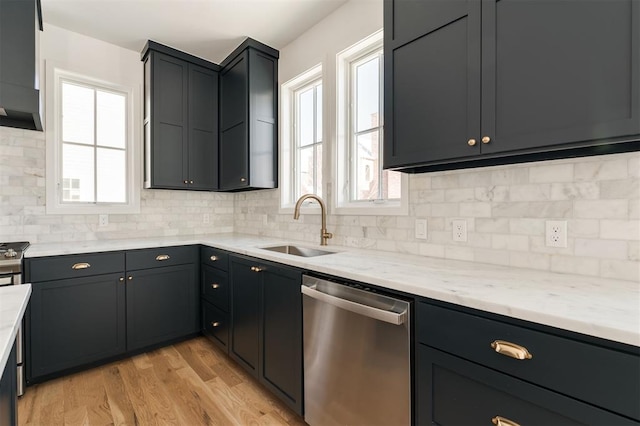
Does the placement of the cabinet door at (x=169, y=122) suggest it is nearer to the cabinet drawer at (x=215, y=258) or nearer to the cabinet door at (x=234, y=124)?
the cabinet door at (x=234, y=124)

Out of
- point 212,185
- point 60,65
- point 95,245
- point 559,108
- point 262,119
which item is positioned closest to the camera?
point 559,108

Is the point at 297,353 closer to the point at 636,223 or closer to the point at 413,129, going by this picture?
the point at 413,129

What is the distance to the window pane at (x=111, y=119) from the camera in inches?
115

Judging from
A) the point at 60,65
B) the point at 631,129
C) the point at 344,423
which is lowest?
the point at 344,423

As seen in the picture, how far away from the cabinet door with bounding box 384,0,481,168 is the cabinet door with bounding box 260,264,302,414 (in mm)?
895

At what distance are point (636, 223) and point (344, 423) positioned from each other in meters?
1.48

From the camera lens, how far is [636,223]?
3.83 ft

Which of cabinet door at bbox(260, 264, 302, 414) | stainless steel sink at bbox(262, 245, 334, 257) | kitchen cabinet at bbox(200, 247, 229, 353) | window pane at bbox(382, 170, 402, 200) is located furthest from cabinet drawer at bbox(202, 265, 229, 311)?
window pane at bbox(382, 170, 402, 200)

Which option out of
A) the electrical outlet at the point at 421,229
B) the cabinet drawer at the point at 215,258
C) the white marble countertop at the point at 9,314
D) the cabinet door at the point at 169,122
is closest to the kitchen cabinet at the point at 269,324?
the cabinet drawer at the point at 215,258

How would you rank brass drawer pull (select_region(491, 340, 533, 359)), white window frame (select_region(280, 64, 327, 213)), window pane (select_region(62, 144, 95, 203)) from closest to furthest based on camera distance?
brass drawer pull (select_region(491, 340, 533, 359)) → window pane (select_region(62, 144, 95, 203)) → white window frame (select_region(280, 64, 327, 213))

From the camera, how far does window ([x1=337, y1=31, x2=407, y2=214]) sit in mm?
2223

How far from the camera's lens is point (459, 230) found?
5.55ft

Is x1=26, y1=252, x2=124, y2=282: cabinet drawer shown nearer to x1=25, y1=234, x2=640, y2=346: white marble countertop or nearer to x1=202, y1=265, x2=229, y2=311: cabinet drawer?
x1=202, y1=265, x2=229, y2=311: cabinet drawer

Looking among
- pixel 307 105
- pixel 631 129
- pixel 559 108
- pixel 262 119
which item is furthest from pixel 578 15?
pixel 262 119
